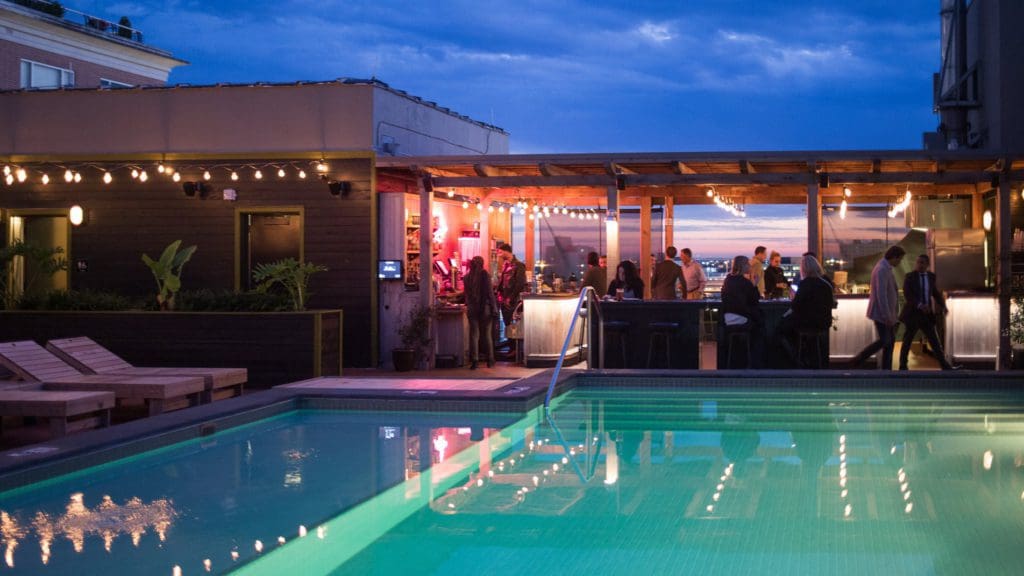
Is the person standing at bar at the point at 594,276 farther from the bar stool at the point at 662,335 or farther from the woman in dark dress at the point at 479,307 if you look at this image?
the bar stool at the point at 662,335

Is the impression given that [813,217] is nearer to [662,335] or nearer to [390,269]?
[662,335]

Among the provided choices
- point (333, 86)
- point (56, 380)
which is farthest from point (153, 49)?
point (56, 380)

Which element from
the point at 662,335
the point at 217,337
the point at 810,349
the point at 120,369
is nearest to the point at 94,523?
the point at 120,369

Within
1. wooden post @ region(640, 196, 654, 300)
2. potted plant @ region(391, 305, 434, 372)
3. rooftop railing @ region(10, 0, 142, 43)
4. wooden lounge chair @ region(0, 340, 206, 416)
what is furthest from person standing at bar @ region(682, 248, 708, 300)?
rooftop railing @ region(10, 0, 142, 43)

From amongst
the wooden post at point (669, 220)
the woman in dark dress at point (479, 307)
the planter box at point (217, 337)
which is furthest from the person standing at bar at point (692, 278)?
the planter box at point (217, 337)

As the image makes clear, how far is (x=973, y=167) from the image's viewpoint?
15422mm

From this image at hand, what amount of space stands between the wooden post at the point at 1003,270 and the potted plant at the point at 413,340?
24.7 feet

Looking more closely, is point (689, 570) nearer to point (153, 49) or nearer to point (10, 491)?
point (10, 491)

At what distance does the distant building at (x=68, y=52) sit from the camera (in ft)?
77.8

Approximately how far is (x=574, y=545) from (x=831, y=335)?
964 centimetres

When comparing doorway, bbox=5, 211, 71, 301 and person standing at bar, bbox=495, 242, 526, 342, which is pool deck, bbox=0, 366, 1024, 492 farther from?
doorway, bbox=5, 211, 71, 301

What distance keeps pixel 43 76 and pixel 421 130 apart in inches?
443

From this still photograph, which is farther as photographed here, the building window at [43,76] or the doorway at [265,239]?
the building window at [43,76]

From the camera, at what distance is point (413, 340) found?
1596 centimetres
